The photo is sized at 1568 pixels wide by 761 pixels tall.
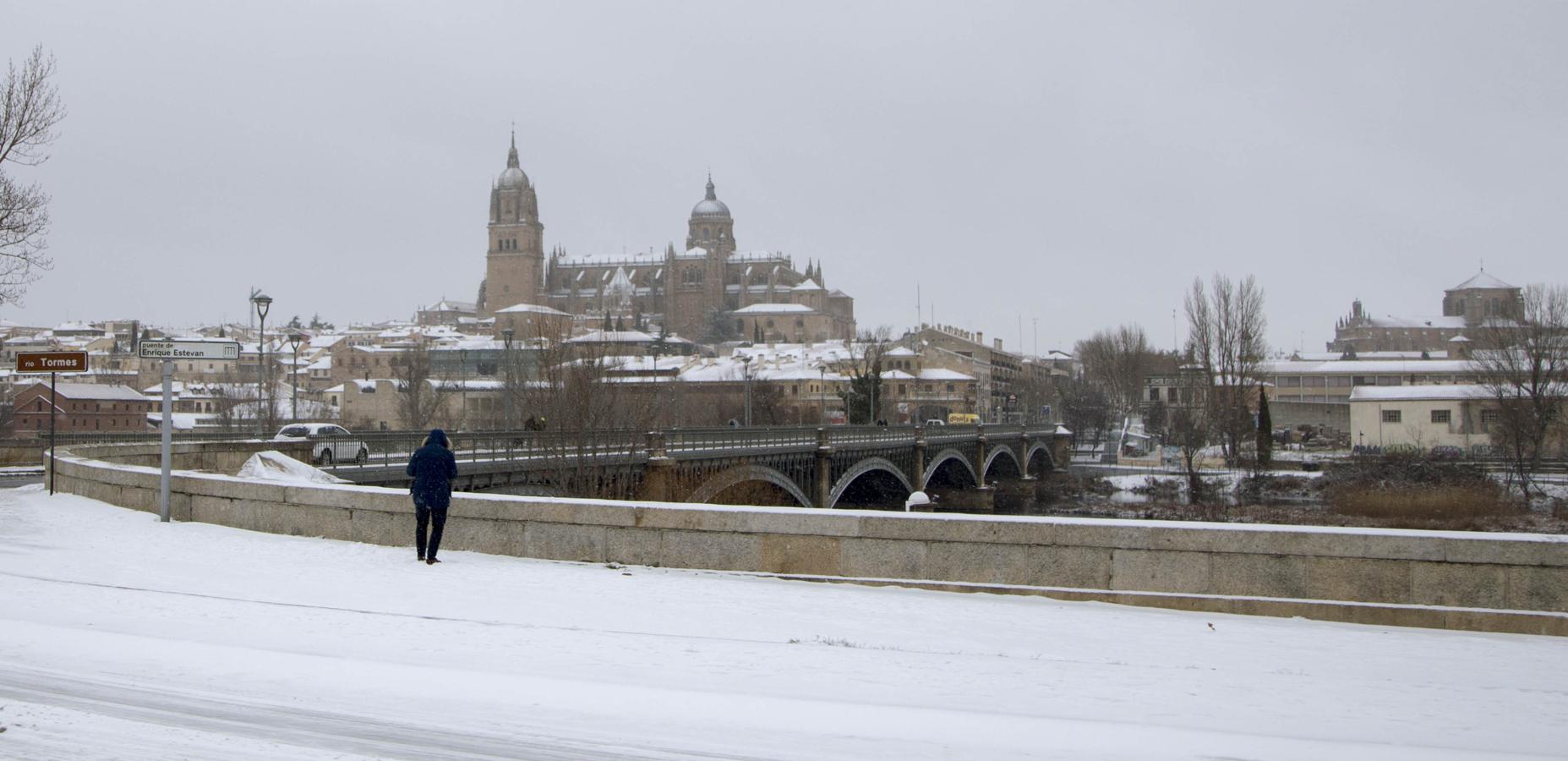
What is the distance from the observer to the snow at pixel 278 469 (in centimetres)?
2062

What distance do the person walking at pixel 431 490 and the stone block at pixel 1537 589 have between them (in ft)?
29.6

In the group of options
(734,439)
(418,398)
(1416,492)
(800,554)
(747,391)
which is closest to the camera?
(800,554)

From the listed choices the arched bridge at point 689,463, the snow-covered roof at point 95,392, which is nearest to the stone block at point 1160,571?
the arched bridge at point 689,463

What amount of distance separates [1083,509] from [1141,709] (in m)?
60.9

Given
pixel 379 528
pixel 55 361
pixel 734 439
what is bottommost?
pixel 379 528

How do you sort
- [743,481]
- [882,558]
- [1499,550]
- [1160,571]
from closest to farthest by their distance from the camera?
[1499,550] < [1160,571] < [882,558] < [743,481]

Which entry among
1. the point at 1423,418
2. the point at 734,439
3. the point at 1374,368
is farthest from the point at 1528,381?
the point at 734,439

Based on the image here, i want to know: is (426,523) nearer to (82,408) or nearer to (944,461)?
(944,461)

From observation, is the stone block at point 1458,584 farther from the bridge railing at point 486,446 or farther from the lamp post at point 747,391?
the lamp post at point 747,391

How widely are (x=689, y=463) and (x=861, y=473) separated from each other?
15394 millimetres

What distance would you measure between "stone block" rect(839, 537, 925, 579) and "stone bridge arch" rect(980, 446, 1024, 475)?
67003 millimetres

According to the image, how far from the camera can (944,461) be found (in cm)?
7219

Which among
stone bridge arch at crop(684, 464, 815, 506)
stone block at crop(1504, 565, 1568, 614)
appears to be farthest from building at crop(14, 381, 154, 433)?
stone block at crop(1504, 565, 1568, 614)

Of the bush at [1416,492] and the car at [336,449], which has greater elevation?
the car at [336,449]
